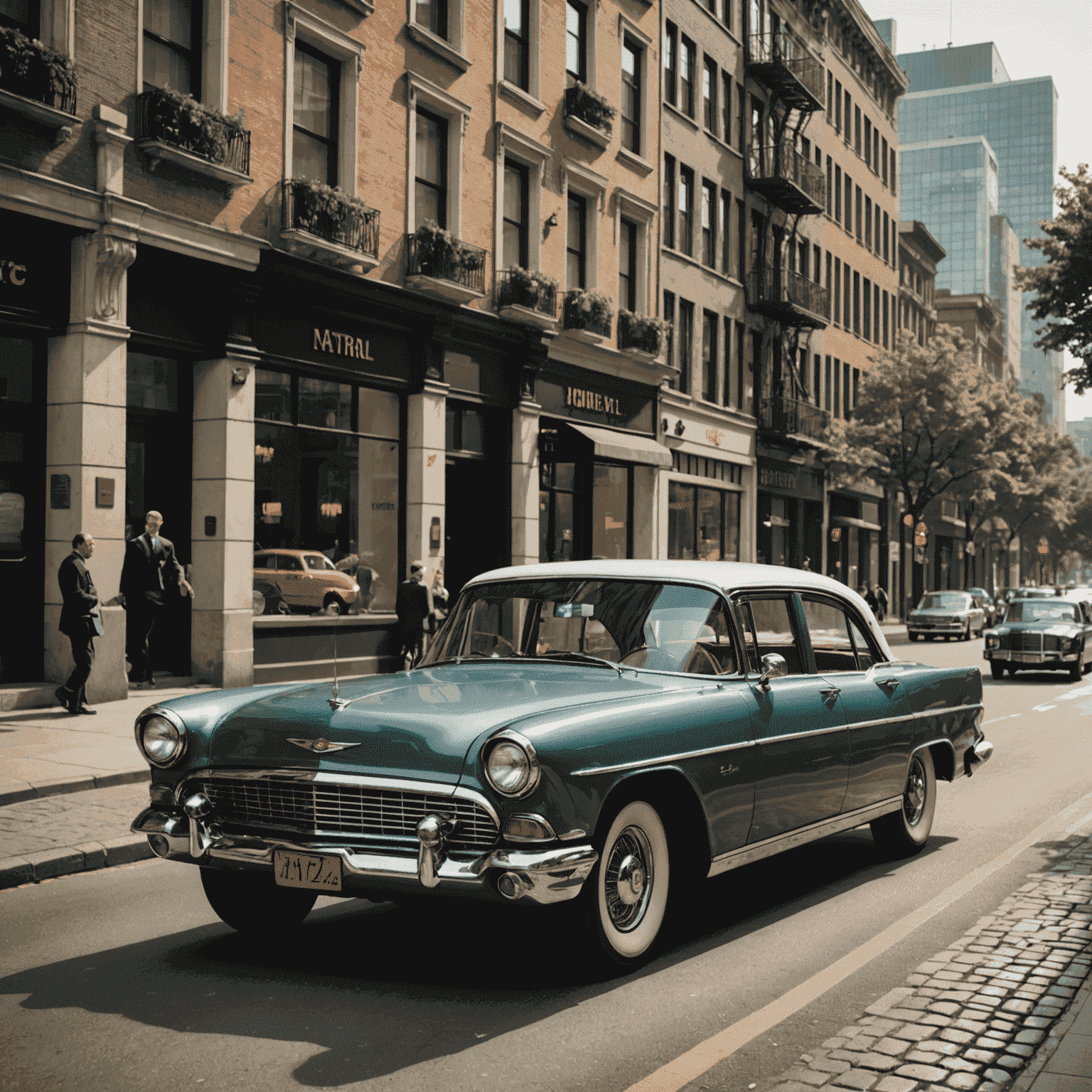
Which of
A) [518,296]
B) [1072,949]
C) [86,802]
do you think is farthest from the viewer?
[518,296]

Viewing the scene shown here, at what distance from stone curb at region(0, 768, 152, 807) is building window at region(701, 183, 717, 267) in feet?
86.1

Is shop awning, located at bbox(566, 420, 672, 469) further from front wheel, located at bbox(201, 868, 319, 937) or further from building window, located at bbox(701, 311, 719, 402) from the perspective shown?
front wheel, located at bbox(201, 868, 319, 937)

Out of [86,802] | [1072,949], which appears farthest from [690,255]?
[1072,949]

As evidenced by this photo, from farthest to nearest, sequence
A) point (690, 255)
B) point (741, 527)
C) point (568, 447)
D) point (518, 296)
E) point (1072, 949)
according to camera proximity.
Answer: point (741, 527), point (690, 255), point (568, 447), point (518, 296), point (1072, 949)

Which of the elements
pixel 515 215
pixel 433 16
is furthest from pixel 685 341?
pixel 433 16

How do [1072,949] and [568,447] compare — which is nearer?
[1072,949]

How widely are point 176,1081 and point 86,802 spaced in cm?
541

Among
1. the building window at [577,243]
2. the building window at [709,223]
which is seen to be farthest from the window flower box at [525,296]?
the building window at [709,223]

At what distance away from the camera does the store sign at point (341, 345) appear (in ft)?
61.3

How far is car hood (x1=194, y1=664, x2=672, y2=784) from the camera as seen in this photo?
4.93m

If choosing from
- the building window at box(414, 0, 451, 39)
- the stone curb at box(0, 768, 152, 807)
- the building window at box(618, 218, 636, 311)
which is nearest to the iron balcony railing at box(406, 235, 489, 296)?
the building window at box(414, 0, 451, 39)

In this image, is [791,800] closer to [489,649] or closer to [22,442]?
[489,649]

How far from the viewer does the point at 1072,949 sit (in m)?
5.64

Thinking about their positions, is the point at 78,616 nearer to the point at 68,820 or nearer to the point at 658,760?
the point at 68,820
